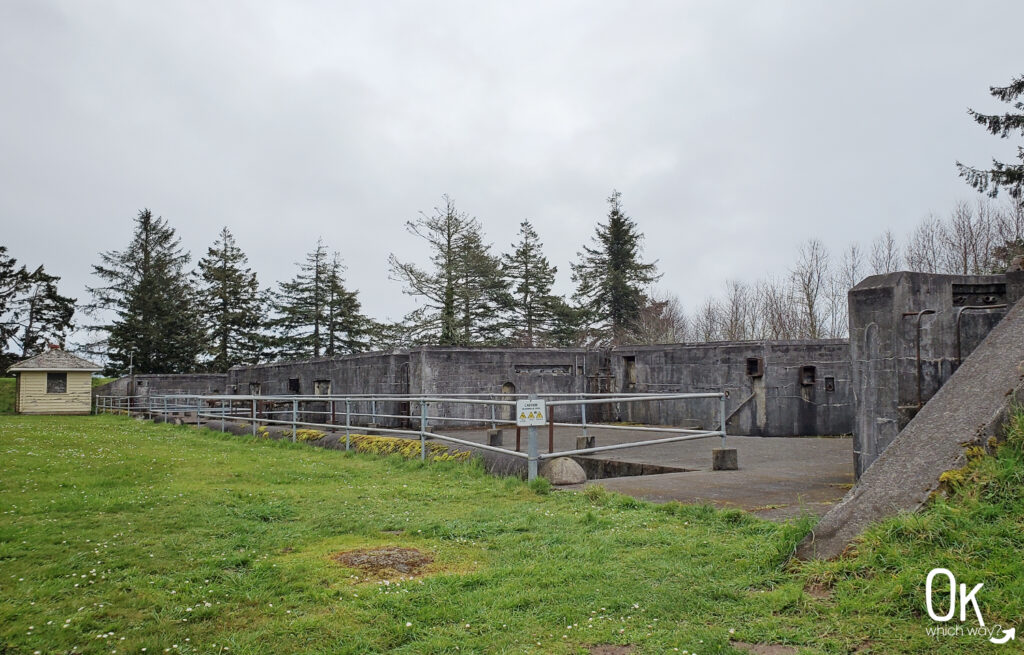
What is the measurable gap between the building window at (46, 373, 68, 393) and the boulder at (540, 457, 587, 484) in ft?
97.7

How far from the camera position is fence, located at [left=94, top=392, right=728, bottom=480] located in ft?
25.6

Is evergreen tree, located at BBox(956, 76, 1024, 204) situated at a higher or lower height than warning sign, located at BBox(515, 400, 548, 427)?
higher

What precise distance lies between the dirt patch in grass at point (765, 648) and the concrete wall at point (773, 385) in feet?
41.1

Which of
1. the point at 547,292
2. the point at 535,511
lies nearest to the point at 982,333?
the point at 535,511

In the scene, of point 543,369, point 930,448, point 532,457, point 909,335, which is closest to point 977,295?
point 909,335

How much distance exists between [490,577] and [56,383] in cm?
3224

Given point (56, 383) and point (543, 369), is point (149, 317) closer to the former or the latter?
point (56, 383)

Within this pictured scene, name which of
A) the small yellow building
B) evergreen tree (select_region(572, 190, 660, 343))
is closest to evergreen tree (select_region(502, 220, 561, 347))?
evergreen tree (select_region(572, 190, 660, 343))

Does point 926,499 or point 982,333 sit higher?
point 982,333

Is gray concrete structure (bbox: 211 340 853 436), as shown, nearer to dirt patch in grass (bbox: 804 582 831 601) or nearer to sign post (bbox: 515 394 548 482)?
sign post (bbox: 515 394 548 482)

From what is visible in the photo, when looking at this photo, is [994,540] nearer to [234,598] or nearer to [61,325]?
[234,598]

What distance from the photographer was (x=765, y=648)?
279 cm

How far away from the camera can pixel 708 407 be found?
16.0m

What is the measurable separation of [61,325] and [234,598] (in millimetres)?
48376
